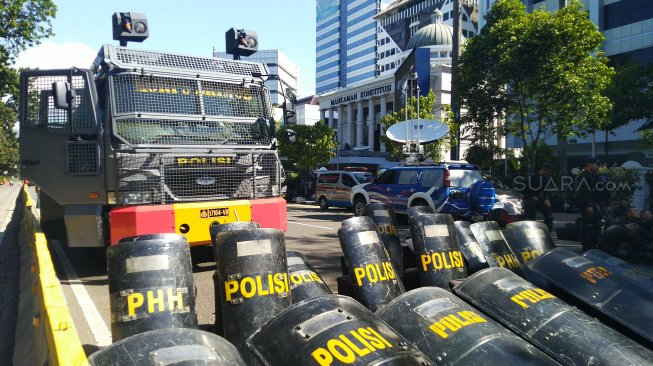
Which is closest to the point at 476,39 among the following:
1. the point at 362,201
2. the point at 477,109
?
the point at 477,109

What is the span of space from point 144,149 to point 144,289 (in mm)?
3409

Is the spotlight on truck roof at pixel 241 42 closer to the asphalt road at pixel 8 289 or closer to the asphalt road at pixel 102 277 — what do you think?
the asphalt road at pixel 102 277

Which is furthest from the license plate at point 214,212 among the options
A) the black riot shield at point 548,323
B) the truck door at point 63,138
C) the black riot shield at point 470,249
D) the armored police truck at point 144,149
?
the black riot shield at point 548,323

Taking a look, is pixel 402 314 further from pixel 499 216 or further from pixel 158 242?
pixel 499 216

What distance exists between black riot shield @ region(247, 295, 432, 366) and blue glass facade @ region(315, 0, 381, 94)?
112 meters

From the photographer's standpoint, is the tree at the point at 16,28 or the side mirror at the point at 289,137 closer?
the side mirror at the point at 289,137

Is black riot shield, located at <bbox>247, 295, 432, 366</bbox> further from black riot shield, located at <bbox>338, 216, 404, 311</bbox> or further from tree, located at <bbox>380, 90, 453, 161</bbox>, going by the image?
tree, located at <bbox>380, 90, 453, 161</bbox>

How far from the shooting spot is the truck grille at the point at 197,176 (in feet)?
20.8

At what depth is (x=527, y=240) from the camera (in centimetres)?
512

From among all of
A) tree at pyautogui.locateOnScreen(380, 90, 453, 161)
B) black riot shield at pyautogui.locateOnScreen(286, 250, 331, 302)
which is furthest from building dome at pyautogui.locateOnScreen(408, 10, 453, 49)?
black riot shield at pyautogui.locateOnScreen(286, 250, 331, 302)

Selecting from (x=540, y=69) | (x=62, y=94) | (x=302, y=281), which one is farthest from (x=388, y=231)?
(x=540, y=69)

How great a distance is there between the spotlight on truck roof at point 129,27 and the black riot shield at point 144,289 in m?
5.52

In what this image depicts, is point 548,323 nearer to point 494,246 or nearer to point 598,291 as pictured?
point 598,291

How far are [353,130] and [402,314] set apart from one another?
66.4m
